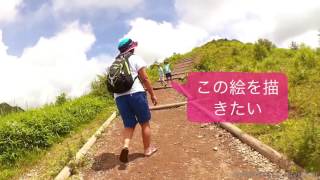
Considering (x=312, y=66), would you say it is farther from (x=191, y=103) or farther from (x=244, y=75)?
(x=191, y=103)

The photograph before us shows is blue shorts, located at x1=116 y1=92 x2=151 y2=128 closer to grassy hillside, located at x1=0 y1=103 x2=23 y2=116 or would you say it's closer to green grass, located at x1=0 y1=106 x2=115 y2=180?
green grass, located at x1=0 y1=106 x2=115 y2=180

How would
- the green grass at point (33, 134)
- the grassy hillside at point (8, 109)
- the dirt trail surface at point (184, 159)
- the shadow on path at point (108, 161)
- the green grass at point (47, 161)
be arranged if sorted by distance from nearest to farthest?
the dirt trail surface at point (184, 159)
the shadow on path at point (108, 161)
the green grass at point (47, 161)
the green grass at point (33, 134)
the grassy hillside at point (8, 109)

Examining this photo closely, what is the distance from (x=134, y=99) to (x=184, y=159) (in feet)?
4.42

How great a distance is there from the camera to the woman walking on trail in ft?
24.1

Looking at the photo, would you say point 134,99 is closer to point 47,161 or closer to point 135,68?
point 135,68

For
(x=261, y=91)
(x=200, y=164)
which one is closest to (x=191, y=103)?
(x=261, y=91)

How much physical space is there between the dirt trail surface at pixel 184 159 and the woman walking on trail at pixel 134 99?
0.43 metres

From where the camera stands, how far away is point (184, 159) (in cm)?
769

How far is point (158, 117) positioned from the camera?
12031 mm

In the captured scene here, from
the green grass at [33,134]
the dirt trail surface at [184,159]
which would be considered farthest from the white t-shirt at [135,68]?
the green grass at [33,134]

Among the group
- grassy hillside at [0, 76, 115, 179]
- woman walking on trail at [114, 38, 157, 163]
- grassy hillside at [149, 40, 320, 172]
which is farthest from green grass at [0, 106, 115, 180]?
grassy hillside at [149, 40, 320, 172]

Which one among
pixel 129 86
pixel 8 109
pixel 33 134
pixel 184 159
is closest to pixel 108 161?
pixel 184 159

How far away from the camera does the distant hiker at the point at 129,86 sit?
7.22 metres

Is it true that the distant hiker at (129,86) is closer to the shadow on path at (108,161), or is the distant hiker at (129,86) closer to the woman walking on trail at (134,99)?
the woman walking on trail at (134,99)
